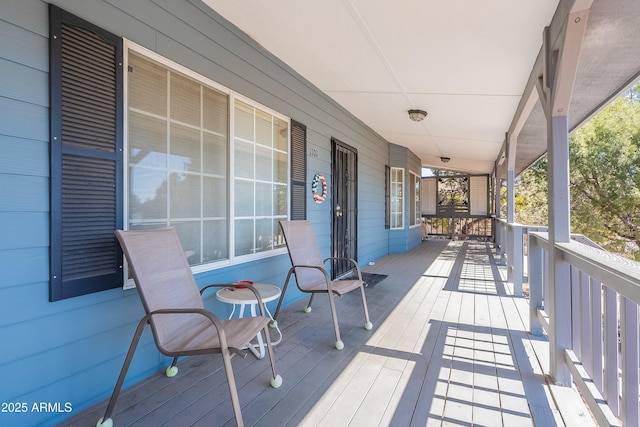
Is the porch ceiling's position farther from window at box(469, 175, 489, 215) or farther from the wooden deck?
window at box(469, 175, 489, 215)

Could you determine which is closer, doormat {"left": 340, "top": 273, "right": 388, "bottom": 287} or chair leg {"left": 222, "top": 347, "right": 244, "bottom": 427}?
chair leg {"left": 222, "top": 347, "right": 244, "bottom": 427}

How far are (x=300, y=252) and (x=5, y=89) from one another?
2.32m

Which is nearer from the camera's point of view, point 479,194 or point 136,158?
point 136,158

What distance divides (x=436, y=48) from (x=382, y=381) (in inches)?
103

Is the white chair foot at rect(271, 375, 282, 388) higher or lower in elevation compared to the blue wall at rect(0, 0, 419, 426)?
lower

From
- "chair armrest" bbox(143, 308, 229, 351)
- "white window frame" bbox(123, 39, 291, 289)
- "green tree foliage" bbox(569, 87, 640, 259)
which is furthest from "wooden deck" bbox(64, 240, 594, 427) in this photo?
"green tree foliage" bbox(569, 87, 640, 259)

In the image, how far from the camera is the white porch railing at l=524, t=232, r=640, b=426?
133 centimetres

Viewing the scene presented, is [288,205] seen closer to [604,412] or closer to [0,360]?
[0,360]

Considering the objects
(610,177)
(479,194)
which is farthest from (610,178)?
(479,194)

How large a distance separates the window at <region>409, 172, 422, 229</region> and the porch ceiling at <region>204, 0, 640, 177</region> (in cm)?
435

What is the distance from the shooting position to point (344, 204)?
17.2 feet

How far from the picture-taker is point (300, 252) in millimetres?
3203

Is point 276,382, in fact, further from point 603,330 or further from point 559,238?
point 559,238

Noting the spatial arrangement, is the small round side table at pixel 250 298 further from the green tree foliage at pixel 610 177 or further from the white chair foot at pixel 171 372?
the green tree foliage at pixel 610 177
